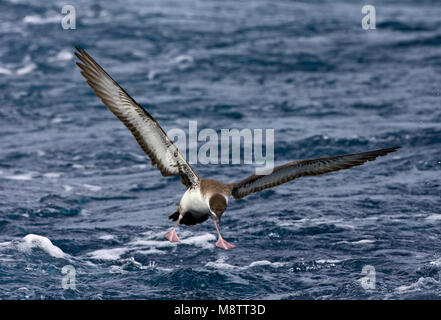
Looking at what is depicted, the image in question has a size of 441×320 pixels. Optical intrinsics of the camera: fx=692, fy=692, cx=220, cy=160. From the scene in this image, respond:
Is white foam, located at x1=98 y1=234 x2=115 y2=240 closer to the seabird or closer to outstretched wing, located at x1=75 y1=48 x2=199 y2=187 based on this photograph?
the seabird

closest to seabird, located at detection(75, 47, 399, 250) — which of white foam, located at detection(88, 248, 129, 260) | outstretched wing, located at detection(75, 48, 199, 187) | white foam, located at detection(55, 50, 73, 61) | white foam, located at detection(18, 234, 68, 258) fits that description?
outstretched wing, located at detection(75, 48, 199, 187)

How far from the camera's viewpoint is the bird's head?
909cm

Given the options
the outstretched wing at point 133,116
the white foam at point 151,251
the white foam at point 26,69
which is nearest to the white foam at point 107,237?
the white foam at point 151,251

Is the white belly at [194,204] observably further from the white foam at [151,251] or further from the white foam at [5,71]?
the white foam at [5,71]

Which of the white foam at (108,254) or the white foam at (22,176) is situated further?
the white foam at (22,176)

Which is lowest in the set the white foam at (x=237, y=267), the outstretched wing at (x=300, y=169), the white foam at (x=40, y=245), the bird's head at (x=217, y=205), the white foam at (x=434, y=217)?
the white foam at (x=237, y=267)

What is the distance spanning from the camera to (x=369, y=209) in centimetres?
1293

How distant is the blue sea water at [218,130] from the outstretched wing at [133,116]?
181cm

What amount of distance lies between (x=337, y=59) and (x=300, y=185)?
9.87 m

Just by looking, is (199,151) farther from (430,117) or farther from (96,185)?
(430,117)

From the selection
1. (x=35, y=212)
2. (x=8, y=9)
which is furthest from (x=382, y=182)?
(x=8, y=9)

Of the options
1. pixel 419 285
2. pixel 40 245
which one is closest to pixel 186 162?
pixel 40 245

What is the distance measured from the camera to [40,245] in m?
11.1

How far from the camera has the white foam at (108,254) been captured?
1088 cm
